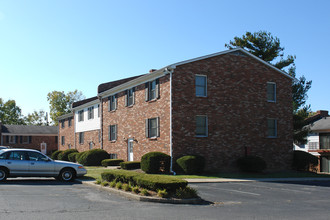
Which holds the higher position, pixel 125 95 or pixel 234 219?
pixel 125 95

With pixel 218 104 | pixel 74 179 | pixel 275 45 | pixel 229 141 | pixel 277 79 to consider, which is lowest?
pixel 74 179

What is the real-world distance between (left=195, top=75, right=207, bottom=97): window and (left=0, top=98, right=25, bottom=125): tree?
75691mm

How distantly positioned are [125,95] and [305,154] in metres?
14.8

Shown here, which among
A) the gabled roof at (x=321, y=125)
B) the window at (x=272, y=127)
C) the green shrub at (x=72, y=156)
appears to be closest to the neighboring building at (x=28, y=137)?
the green shrub at (x=72, y=156)

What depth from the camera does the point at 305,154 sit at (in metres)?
28.2

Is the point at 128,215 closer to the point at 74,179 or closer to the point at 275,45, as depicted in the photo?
the point at 74,179

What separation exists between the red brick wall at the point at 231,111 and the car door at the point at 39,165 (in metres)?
8.46

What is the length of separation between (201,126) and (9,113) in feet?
253

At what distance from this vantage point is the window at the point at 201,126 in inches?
993

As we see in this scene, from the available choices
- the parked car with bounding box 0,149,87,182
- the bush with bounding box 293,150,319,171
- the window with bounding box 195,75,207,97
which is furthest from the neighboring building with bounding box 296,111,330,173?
the parked car with bounding box 0,149,87,182

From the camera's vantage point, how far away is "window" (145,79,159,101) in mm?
26516

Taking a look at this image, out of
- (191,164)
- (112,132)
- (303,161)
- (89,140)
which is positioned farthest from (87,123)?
(303,161)

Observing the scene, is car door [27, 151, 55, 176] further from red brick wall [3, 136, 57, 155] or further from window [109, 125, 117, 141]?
red brick wall [3, 136, 57, 155]

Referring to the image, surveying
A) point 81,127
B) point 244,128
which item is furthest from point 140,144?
point 81,127
